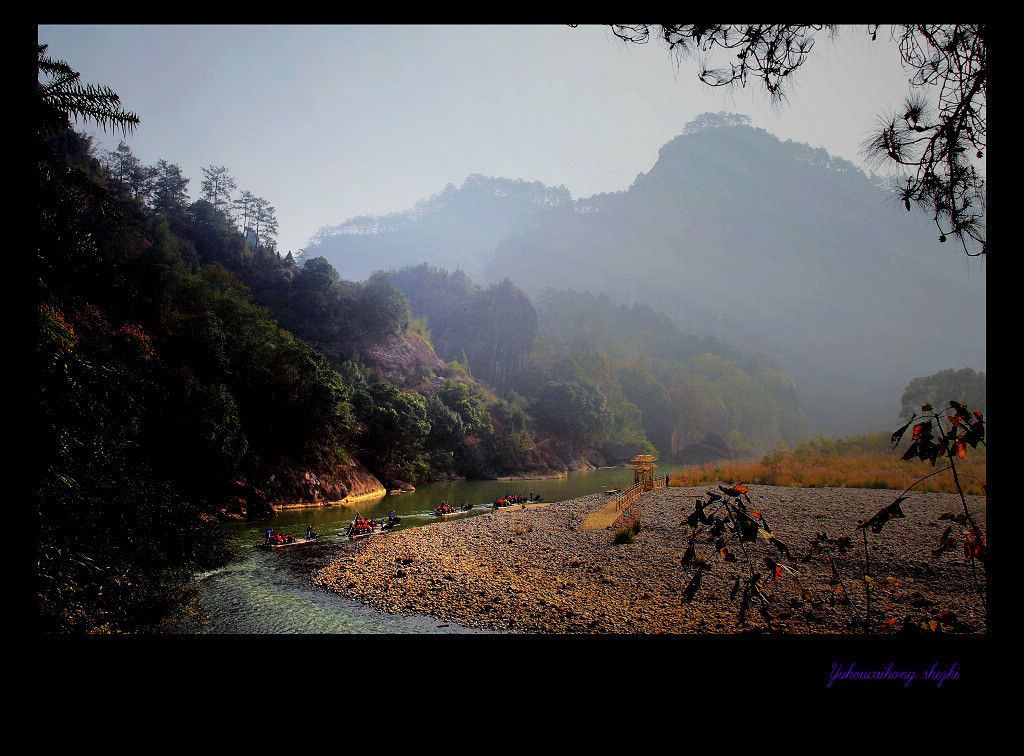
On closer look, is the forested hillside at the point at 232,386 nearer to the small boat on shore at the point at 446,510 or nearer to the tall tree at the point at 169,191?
the tall tree at the point at 169,191

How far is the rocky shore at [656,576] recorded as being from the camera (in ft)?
13.3

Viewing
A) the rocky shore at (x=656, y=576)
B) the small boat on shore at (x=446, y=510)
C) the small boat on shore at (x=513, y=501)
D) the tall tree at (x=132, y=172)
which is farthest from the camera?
the tall tree at (x=132, y=172)

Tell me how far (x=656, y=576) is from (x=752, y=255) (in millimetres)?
60200

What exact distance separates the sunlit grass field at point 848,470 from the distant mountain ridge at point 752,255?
30.1 m

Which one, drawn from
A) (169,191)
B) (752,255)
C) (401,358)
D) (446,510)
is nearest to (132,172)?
(169,191)

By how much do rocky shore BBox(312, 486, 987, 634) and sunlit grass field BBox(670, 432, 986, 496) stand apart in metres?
1.54

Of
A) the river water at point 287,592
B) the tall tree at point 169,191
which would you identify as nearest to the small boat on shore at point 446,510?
the river water at point 287,592

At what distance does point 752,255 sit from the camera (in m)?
56.9

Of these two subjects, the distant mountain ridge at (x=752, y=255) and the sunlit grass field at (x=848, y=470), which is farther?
the distant mountain ridge at (x=752, y=255)

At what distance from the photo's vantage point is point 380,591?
5.75m

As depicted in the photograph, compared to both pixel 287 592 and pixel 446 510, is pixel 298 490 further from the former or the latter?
pixel 287 592
